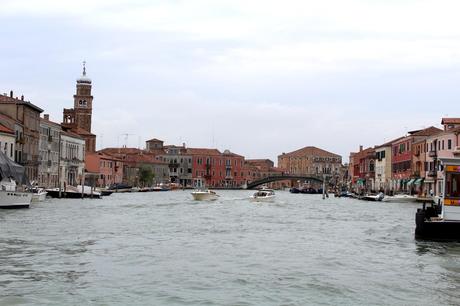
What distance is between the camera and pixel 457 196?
23.0 m

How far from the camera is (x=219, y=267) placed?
17.0 m

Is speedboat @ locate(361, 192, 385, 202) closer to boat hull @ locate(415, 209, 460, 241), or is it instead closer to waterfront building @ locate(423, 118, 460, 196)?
waterfront building @ locate(423, 118, 460, 196)

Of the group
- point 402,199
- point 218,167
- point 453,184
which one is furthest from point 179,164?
point 453,184

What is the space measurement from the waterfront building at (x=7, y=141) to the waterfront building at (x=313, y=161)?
118853 millimetres

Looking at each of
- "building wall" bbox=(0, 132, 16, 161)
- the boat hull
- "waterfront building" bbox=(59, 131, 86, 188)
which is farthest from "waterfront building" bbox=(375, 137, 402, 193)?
the boat hull

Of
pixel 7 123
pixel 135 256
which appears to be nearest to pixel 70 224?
pixel 135 256

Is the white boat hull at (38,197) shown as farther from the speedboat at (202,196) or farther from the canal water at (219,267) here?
the canal water at (219,267)

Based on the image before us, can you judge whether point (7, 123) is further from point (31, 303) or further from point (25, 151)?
point (31, 303)

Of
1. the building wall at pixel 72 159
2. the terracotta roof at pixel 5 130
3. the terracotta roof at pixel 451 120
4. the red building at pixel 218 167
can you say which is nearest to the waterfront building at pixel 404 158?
the terracotta roof at pixel 451 120

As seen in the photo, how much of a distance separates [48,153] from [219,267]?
196ft

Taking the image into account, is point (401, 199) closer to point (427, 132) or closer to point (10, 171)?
point (427, 132)

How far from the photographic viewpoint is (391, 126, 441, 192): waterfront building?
75.0 metres

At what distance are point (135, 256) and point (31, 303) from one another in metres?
6.28

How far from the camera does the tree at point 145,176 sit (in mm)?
116312
